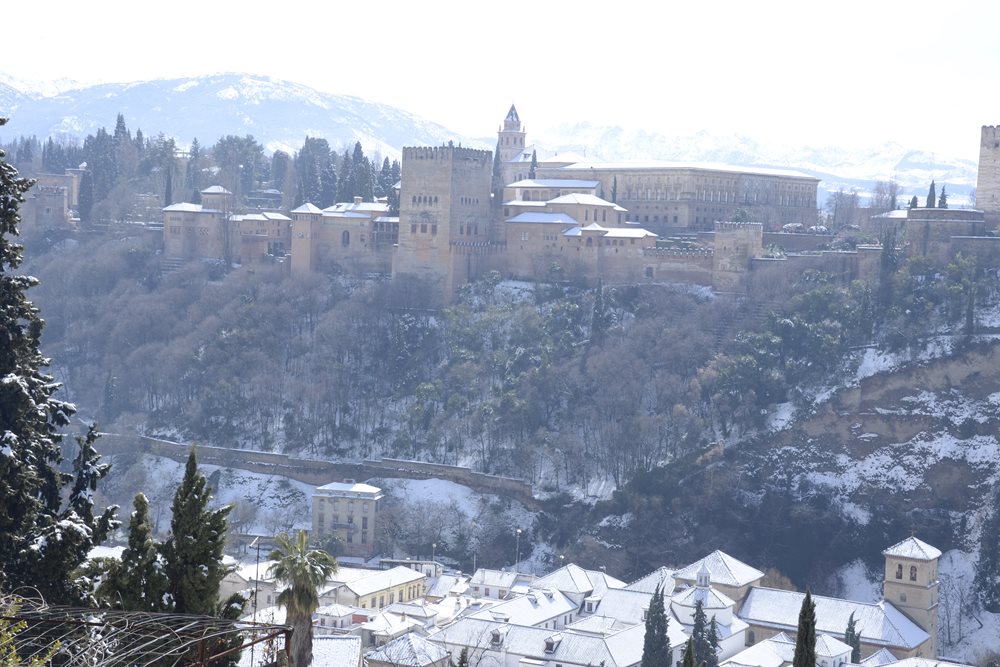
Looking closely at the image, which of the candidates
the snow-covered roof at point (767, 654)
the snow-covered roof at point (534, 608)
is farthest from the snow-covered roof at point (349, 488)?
the snow-covered roof at point (767, 654)

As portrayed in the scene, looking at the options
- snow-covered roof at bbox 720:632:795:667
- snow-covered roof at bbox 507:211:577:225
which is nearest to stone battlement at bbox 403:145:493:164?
snow-covered roof at bbox 507:211:577:225

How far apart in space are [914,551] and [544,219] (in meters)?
24.9

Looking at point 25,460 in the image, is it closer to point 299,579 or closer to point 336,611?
point 299,579

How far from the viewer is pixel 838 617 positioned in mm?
40188

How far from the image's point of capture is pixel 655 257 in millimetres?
59812

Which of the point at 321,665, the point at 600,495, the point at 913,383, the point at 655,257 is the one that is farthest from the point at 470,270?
the point at 321,665

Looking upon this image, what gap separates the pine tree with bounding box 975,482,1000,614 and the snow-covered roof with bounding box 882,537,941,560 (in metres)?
2.80

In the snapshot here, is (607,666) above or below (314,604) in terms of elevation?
below

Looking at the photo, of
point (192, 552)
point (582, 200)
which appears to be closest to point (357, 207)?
point (582, 200)

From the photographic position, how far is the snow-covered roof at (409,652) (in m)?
34.7

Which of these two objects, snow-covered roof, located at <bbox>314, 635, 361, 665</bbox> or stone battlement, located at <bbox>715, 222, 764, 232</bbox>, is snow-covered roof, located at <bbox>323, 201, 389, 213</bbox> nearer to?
stone battlement, located at <bbox>715, 222, 764, 232</bbox>

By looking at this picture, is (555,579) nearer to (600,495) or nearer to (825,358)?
(600,495)

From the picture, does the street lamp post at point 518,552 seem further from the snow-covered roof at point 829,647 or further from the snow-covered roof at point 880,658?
the snow-covered roof at point 829,647

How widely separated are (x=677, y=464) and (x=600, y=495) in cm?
264
